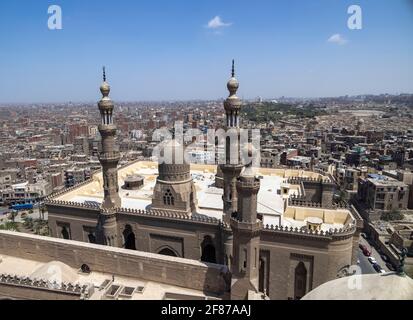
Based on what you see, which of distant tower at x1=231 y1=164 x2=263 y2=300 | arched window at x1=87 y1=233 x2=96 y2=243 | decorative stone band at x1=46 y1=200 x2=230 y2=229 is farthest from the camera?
arched window at x1=87 y1=233 x2=96 y2=243

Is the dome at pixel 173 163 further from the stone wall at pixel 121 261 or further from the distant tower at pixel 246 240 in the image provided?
the distant tower at pixel 246 240

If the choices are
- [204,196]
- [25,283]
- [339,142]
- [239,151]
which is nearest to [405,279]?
[239,151]

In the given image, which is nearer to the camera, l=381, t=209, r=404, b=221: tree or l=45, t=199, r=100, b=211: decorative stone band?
l=45, t=199, r=100, b=211: decorative stone band

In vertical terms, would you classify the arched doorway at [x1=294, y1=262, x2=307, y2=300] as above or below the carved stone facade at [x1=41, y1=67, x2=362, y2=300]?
below

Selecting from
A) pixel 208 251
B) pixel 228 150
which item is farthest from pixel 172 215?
pixel 228 150

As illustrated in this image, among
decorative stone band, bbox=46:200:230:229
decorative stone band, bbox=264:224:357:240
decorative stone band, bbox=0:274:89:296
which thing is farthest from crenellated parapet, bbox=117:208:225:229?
decorative stone band, bbox=0:274:89:296

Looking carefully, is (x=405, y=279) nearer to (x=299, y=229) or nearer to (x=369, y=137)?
(x=299, y=229)

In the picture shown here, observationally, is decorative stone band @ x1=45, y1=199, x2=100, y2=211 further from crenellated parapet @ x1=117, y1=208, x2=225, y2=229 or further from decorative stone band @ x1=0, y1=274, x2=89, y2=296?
decorative stone band @ x1=0, y1=274, x2=89, y2=296
